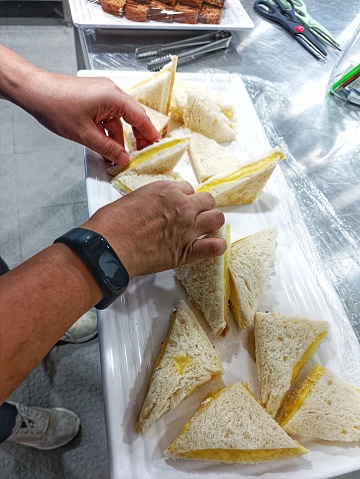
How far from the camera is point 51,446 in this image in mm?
1552

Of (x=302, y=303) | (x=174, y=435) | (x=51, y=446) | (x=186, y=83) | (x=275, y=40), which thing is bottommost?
(x=51, y=446)

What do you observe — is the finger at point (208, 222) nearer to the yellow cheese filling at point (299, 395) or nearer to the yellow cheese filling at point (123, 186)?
the yellow cheese filling at point (123, 186)

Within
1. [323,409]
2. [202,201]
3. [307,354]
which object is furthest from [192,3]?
[323,409]

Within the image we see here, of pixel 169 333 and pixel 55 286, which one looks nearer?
pixel 55 286

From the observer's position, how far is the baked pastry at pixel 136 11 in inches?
70.4

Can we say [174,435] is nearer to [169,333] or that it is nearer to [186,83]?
[169,333]

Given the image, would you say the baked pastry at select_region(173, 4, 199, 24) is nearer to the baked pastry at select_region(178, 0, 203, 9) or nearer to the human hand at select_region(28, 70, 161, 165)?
the baked pastry at select_region(178, 0, 203, 9)

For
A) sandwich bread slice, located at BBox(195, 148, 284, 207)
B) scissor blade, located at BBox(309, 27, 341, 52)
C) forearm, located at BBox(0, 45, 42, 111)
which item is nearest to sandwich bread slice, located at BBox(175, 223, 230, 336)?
sandwich bread slice, located at BBox(195, 148, 284, 207)

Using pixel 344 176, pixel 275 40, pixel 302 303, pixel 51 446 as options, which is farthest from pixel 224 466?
pixel 275 40

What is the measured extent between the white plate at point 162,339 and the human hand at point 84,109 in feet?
0.40

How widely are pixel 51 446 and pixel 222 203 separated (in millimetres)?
1210

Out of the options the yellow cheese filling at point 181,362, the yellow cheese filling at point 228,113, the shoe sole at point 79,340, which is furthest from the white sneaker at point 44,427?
the yellow cheese filling at point 228,113

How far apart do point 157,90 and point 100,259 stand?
2.86 ft

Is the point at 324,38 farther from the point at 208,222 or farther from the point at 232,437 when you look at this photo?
the point at 232,437
